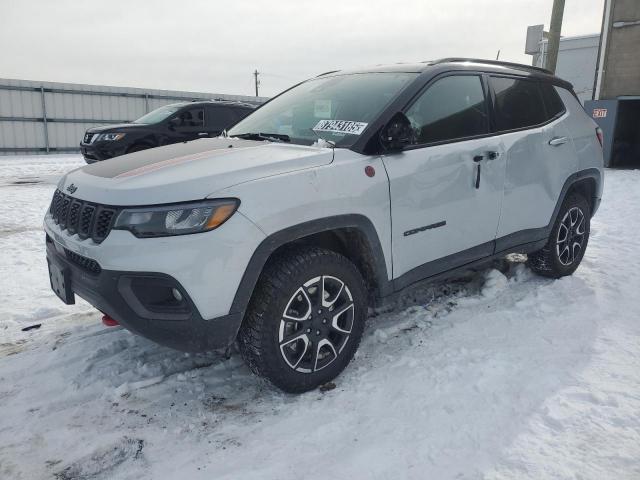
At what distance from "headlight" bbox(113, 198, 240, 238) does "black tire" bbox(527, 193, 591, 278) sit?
119 inches

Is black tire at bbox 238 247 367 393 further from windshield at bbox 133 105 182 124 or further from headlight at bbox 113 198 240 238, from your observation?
windshield at bbox 133 105 182 124

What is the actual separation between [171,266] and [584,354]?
96.6 inches

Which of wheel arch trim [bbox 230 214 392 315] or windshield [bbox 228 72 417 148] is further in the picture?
windshield [bbox 228 72 417 148]

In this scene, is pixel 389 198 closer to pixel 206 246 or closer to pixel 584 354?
pixel 206 246

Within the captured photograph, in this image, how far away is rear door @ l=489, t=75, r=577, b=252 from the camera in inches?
141

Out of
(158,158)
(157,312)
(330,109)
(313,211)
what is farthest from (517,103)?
(157,312)

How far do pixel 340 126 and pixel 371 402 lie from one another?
158 centimetres

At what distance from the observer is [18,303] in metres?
3.85

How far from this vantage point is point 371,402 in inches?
100.0

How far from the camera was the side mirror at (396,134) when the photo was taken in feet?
9.02

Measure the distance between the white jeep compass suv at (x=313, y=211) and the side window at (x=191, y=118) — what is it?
644cm

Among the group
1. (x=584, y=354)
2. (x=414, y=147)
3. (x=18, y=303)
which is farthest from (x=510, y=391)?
(x=18, y=303)

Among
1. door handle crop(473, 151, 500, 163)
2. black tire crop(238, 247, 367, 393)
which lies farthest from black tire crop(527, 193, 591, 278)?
black tire crop(238, 247, 367, 393)

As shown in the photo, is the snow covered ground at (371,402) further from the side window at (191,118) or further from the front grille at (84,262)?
the side window at (191,118)
